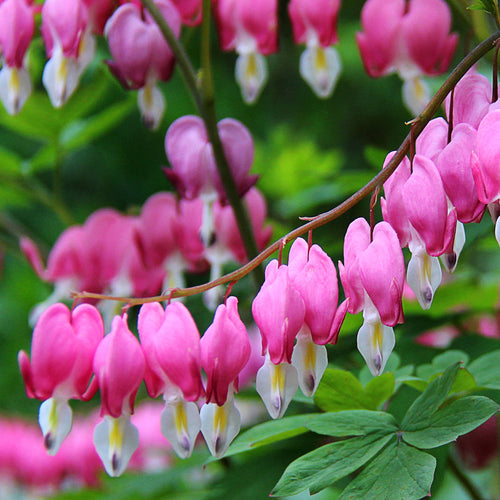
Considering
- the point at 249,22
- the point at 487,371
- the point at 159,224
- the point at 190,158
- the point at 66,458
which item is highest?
the point at 249,22

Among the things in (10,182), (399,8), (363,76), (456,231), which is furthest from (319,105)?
(456,231)

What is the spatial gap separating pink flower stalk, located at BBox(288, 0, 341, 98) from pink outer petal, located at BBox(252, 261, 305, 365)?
43 centimetres

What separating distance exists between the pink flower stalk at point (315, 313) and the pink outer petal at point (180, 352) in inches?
3.1

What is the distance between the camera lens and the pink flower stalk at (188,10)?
3.04 ft

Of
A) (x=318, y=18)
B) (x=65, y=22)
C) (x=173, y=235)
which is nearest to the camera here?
(x=65, y=22)

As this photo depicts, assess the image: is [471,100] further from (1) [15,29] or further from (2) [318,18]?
(1) [15,29]

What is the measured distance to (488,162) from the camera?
0.53 m

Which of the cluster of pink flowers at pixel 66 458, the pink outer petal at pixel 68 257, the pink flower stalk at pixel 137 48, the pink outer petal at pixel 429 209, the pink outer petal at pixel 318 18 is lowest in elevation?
the cluster of pink flowers at pixel 66 458

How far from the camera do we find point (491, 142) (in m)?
0.53

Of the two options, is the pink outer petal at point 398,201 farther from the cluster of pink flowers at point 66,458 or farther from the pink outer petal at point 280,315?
the cluster of pink flowers at point 66,458

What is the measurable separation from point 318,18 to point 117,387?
55 cm

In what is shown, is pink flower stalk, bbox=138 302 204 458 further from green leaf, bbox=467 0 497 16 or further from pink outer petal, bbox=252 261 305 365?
green leaf, bbox=467 0 497 16

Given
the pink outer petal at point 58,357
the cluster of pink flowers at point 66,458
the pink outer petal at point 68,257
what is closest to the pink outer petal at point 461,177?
the pink outer petal at point 58,357

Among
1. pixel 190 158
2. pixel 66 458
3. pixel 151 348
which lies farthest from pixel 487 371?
pixel 66 458
